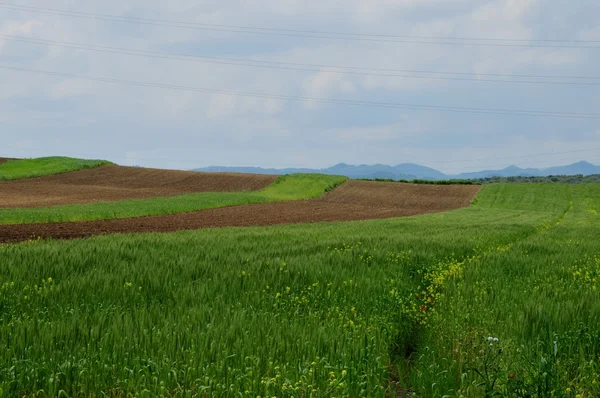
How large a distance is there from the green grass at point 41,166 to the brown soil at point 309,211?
4604 cm

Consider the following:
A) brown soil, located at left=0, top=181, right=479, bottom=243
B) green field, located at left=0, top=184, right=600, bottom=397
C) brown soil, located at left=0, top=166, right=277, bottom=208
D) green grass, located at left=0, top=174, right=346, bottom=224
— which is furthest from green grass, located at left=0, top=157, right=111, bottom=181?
green field, located at left=0, top=184, right=600, bottom=397

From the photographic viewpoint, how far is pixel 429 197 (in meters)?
70.8

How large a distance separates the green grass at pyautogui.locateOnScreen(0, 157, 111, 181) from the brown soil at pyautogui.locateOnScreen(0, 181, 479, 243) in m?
46.0

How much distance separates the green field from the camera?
17.3 feet

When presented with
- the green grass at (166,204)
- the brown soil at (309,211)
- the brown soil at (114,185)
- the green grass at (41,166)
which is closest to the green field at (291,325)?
the brown soil at (309,211)

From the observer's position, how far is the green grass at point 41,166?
8306 centimetres

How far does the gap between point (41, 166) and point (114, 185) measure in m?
25.3

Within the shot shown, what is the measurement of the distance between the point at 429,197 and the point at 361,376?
67460 millimetres

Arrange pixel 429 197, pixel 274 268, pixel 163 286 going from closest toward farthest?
pixel 163 286 < pixel 274 268 < pixel 429 197

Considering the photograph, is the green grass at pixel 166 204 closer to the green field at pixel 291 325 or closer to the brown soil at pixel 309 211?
the brown soil at pixel 309 211

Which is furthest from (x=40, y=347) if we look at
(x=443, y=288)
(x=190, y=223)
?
(x=190, y=223)

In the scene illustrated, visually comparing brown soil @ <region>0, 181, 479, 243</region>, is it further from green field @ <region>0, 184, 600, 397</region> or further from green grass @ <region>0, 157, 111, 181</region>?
green grass @ <region>0, 157, 111, 181</region>

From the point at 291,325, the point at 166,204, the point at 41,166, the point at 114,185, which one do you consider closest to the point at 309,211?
the point at 166,204

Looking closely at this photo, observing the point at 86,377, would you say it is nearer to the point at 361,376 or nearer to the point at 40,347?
the point at 40,347
